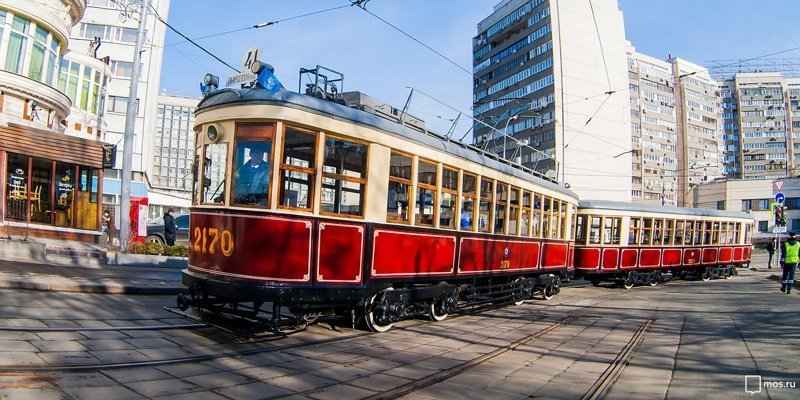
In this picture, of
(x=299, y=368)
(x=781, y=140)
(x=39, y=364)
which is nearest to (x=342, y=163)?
(x=299, y=368)

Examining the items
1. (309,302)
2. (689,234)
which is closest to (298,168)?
(309,302)

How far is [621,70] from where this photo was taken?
60719 mm

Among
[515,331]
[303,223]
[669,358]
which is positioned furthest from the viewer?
[515,331]

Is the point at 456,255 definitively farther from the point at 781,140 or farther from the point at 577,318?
the point at 781,140

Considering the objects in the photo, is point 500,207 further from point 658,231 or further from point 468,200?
point 658,231

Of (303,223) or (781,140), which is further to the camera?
(781,140)

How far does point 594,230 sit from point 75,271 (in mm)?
15036

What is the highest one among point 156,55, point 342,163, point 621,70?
point 621,70

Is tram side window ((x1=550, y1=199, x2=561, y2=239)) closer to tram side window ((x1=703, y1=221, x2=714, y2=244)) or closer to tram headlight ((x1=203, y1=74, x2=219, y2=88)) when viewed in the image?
tram headlight ((x1=203, y1=74, x2=219, y2=88))

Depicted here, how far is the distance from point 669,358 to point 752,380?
3.87ft

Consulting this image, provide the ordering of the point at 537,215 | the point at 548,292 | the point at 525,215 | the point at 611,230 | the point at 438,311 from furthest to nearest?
the point at 611,230
the point at 548,292
the point at 537,215
the point at 525,215
the point at 438,311

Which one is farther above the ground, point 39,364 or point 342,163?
point 342,163

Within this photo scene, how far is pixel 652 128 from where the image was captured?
275 ft

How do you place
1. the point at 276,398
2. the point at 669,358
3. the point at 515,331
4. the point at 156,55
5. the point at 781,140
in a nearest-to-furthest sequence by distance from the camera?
1. the point at 276,398
2. the point at 669,358
3. the point at 515,331
4. the point at 156,55
5. the point at 781,140
